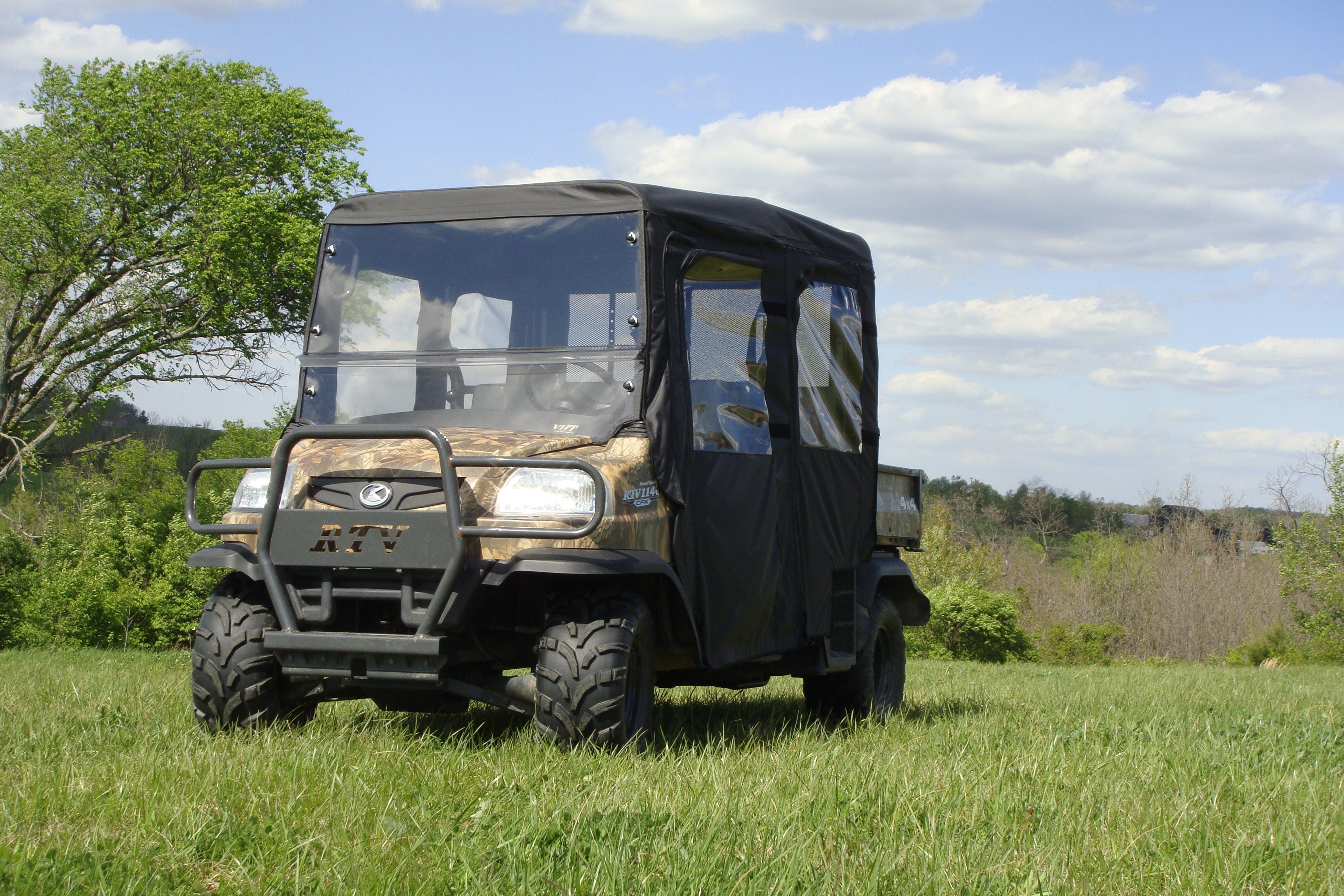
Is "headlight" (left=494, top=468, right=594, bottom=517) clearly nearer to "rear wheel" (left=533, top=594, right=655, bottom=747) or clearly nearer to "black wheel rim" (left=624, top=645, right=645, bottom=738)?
"rear wheel" (left=533, top=594, right=655, bottom=747)

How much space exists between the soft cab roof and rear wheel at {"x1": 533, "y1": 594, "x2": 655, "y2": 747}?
1.90m

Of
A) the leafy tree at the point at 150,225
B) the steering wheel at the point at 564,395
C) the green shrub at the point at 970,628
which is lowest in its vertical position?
the green shrub at the point at 970,628

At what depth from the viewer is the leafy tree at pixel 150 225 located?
32.0 m

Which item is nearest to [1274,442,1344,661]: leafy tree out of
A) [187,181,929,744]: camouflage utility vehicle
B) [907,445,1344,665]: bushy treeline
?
[907,445,1344,665]: bushy treeline

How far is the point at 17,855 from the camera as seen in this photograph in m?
3.08

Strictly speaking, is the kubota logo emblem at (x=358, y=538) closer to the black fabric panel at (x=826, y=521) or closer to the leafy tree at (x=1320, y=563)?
the black fabric panel at (x=826, y=521)

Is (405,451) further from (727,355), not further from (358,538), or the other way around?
(727,355)

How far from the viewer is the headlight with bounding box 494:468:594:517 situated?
201 inches

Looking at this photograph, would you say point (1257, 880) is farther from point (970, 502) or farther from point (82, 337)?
point (970, 502)

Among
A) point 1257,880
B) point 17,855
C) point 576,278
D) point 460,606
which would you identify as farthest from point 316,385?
point 1257,880

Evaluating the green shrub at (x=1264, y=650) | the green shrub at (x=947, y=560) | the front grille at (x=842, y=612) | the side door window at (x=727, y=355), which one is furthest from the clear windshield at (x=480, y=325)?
the green shrub at (x=1264, y=650)

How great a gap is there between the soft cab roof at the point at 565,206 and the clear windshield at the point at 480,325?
1.7 inches

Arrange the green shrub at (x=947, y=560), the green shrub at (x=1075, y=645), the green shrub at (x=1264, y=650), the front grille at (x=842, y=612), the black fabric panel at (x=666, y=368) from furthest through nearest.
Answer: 1. the green shrub at (x=947, y=560)
2. the green shrub at (x=1264, y=650)
3. the green shrub at (x=1075, y=645)
4. the front grille at (x=842, y=612)
5. the black fabric panel at (x=666, y=368)

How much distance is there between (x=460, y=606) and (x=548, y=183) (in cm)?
Answer: 220
